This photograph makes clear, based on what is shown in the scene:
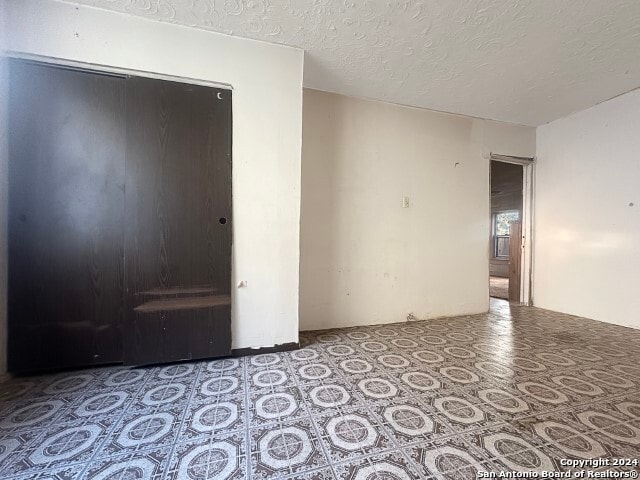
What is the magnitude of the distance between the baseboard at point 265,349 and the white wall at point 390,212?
512mm

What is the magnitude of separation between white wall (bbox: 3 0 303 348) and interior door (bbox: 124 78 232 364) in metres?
0.11

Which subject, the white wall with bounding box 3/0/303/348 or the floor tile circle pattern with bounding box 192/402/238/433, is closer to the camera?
the floor tile circle pattern with bounding box 192/402/238/433

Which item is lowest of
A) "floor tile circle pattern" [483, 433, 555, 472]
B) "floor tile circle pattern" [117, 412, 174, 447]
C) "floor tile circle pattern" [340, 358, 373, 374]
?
"floor tile circle pattern" [340, 358, 373, 374]

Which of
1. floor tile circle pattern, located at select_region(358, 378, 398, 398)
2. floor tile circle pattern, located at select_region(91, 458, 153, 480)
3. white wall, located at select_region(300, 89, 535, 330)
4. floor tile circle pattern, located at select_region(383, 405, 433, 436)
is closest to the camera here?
floor tile circle pattern, located at select_region(91, 458, 153, 480)

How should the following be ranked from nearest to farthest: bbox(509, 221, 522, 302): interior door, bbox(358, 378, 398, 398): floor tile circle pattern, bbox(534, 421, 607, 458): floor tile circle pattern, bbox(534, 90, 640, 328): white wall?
bbox(534, 421, 607, 458): floor tile circle pattern → bbox(358, 378, 398, 398): floor tile circle pattern → bbox(534, 90, 640, 328): white wall → bbox(509, 221, 522, 302): interior door

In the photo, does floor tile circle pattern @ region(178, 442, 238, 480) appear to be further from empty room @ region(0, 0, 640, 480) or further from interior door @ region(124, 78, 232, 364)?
interior door @ region(124, 78, 232, 364)

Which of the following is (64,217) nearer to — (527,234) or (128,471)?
(128,471)

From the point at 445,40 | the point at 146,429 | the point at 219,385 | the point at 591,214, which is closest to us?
the point at 146,429

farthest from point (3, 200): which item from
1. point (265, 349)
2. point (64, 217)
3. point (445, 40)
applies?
point (445, 40)

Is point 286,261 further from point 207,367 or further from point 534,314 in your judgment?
point 534,314

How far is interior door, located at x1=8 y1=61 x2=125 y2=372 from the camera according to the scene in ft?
5.53

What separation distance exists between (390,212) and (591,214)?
98.2 inches

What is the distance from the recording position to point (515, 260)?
161 inches

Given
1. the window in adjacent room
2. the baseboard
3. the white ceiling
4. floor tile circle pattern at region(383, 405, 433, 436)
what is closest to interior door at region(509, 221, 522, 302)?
the white ceiling
